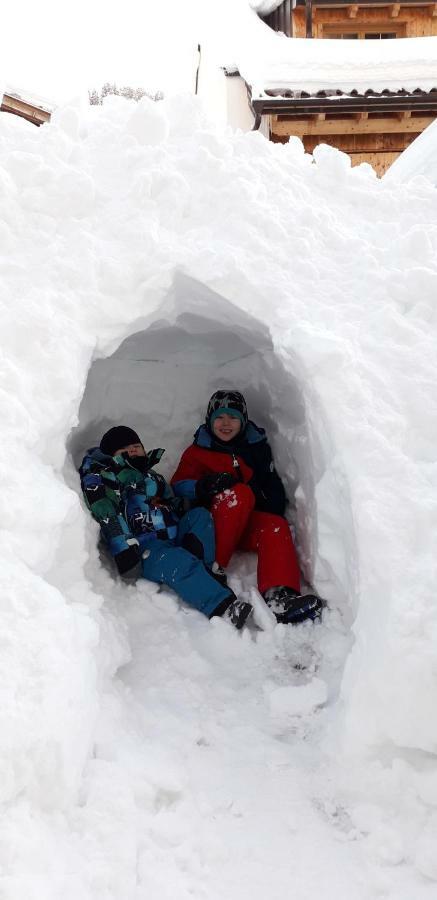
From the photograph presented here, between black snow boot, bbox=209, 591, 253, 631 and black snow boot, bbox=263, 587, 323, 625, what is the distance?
13 centimetres

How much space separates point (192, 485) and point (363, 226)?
1.66 m

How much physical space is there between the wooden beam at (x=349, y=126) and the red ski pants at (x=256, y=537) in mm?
7434

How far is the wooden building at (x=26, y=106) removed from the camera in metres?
10.1

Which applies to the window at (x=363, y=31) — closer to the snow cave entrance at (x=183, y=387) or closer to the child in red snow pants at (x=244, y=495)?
the snow cave entrance at (x=183, y=387)

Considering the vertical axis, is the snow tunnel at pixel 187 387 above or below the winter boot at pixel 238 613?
above

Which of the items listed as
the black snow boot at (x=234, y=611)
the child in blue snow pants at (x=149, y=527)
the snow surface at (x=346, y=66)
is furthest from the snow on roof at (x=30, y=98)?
the black snow boot at (x=234, y=611)

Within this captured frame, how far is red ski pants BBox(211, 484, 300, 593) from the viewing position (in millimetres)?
2971

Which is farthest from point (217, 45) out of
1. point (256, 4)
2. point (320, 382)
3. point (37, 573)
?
point (37, 573)

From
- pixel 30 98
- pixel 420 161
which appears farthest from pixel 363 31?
pixel 420 161

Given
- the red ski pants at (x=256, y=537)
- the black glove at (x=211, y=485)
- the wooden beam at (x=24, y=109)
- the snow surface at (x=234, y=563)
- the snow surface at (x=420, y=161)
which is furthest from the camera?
the wooden beam at (x=24, y=109)

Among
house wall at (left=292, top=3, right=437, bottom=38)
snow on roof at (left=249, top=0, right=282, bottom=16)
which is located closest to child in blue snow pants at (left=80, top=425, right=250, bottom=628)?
house wall at (left=292, top=3, right=437, bottom=38)

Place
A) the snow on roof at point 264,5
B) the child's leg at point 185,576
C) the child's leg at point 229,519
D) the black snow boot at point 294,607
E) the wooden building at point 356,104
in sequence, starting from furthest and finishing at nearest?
the snow on roof at point 264,5
the wooden building at point 356,104
the child's leg at point 229,519
the child's leg at point 185,576
the black snow boot at point 294,607

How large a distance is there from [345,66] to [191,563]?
27.0ft

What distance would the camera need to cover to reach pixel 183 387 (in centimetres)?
443
